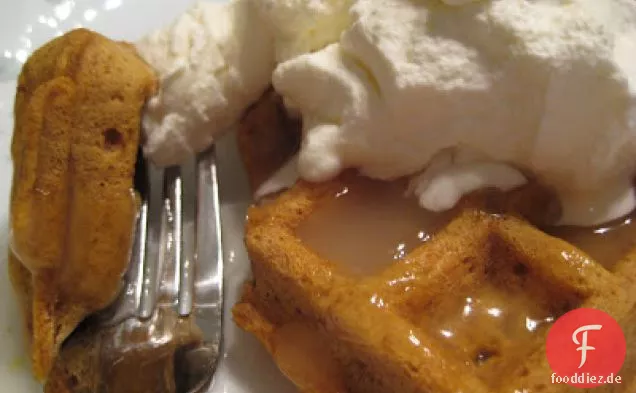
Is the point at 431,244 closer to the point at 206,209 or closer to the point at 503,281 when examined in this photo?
the point at 503,281

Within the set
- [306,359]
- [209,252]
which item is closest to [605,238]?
[306,359]

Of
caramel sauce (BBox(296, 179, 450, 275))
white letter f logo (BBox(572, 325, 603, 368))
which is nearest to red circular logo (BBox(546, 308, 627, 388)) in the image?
white letter f logo (BBox(572, 325, 603, 368))

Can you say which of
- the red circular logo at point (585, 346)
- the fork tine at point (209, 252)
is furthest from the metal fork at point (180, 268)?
the red circular logo at point (585, 346)

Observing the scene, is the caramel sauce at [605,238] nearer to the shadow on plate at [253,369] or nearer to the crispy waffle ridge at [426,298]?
the crispy waffle ridge at [426,298]

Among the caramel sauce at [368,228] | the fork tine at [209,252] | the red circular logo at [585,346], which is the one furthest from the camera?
the fork tine at [209,252]

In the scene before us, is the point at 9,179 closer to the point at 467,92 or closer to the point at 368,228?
the point at 368,228

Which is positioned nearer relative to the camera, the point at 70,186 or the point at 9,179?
the point at 70,186

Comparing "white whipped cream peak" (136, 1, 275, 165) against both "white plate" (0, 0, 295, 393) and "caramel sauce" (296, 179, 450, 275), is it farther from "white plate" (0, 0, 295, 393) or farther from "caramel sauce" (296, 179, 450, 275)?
"caramel sauce" (296, 179, 450, 275)
